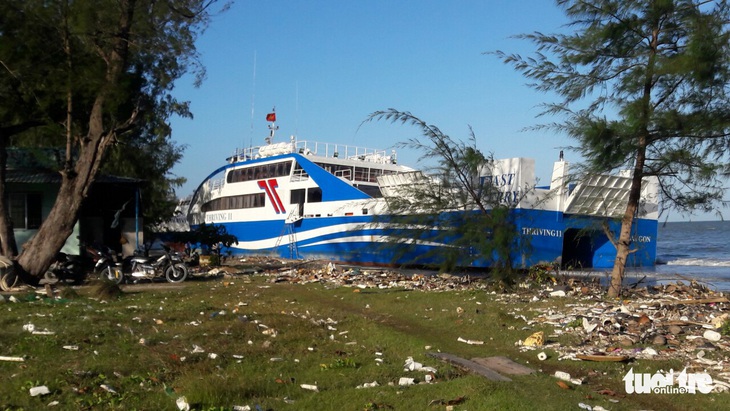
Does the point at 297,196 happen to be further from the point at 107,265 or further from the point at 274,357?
the point at 274,357

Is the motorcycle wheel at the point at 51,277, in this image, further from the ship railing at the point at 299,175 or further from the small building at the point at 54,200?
the ship railing at the point at 299,175

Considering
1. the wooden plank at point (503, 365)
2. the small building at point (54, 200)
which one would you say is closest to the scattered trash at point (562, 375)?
the wooden plank at point (503, 365)

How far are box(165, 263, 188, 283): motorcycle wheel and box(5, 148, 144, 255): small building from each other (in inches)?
56.2

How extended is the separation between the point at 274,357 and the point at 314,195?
23727 mm

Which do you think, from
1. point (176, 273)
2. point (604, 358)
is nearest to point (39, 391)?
point (604, 358)

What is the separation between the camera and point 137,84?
16078mm

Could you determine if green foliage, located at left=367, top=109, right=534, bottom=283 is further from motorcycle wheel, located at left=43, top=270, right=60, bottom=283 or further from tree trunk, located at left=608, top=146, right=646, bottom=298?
motorcycle wheel, located at left=43, top=270, right=60, bottom=283

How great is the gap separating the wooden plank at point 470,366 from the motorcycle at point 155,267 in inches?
405

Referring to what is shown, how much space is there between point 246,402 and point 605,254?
25.2 meters

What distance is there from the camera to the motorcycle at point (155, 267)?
1595 cm

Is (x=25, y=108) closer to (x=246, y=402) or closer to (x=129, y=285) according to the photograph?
(x=129, y=285)

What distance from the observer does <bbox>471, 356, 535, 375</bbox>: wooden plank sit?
678cm

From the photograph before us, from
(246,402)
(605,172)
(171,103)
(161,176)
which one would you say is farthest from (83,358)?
(161,176)

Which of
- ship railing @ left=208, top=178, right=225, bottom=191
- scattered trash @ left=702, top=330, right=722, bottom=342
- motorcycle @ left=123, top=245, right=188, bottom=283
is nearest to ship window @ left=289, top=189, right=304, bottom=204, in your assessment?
ship railing @ left=208, top=178, right=225, bottom=191
